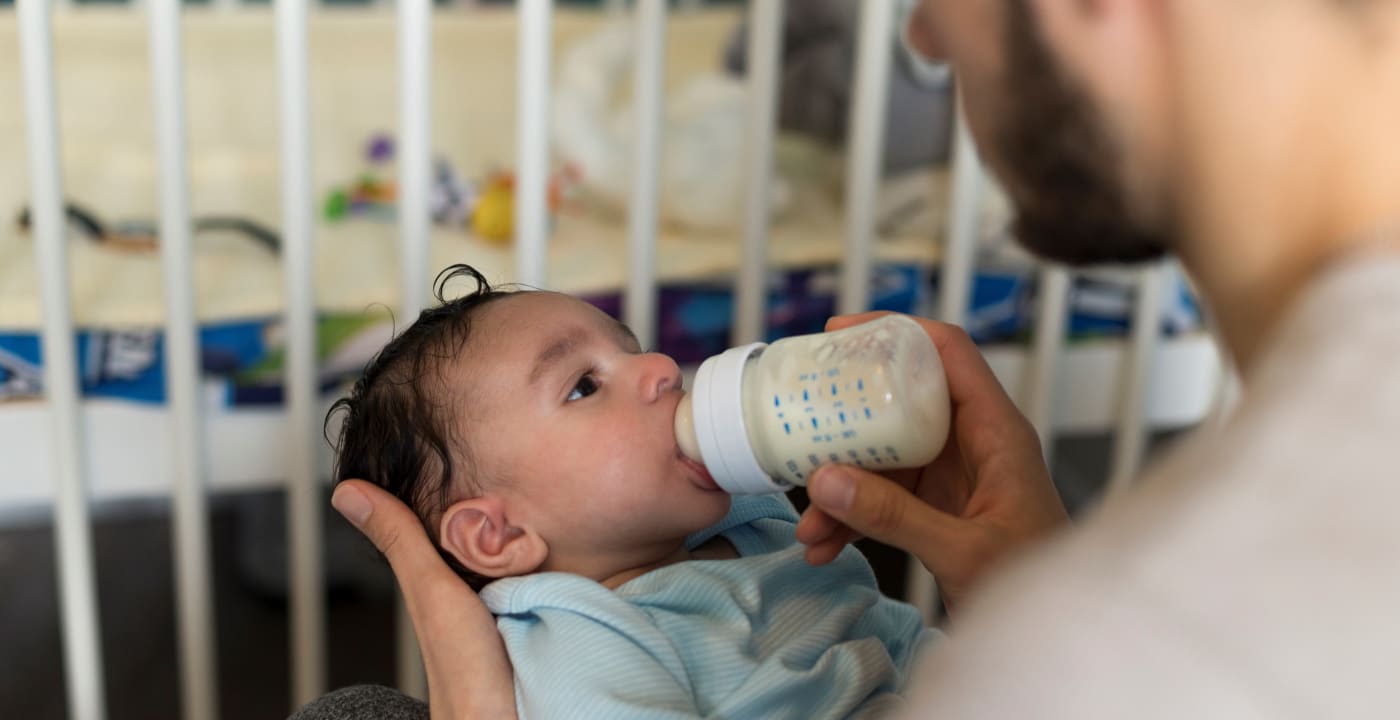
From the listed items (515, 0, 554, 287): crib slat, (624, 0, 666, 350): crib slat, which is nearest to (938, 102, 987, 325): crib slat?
(624, 0, 666, 350): crib slat

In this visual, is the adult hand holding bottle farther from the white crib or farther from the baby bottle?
the white crib

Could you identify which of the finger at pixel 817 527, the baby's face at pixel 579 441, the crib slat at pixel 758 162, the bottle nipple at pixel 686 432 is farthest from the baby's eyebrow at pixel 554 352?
the crib slat at pixel 758 162

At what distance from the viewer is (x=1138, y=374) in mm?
1483

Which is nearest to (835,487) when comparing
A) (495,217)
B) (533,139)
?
(533,139)

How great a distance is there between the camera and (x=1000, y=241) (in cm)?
148

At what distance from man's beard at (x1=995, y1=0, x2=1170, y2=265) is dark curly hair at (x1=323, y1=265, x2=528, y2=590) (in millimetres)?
405

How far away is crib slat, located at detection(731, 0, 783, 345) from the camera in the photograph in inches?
49.8

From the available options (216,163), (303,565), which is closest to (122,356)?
(303,565)

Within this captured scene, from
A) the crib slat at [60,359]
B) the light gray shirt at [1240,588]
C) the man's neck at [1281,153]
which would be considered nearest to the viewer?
the light gray shirt at [1240,588]

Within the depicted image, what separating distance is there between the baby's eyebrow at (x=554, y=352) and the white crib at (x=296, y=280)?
35 cm

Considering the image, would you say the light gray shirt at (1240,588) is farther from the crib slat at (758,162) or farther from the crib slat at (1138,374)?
the crib slat at (1138,374)

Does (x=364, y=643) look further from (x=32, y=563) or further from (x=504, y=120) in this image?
(x=504, y=120)

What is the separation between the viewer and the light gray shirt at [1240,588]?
413 millimetres

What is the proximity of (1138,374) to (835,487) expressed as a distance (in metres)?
0.90
